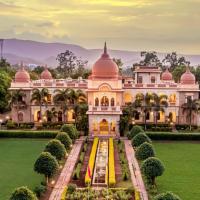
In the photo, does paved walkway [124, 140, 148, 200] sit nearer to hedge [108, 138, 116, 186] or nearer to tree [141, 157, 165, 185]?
tree [141, 157, 165, 185]

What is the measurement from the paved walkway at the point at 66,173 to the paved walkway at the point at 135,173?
436cm

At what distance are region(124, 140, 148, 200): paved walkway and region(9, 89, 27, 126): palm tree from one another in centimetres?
1844

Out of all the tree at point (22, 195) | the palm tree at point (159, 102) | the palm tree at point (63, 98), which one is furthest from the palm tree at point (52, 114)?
the tree at point (22, 195)

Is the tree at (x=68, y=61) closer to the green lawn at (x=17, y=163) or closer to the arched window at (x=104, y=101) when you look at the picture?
the arched window at (x=104, y=101)

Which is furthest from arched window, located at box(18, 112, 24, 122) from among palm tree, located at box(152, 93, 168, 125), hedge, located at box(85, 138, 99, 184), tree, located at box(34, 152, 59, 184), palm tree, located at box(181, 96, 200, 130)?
tree, located at box(34, 152, 59, 184)

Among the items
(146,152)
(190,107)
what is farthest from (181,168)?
(190,107)

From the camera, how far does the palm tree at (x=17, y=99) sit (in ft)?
192

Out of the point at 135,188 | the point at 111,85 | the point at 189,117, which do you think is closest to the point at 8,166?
the point at 135,188

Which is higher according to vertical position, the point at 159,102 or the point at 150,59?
the point at 150,59

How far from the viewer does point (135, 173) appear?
34688 mm

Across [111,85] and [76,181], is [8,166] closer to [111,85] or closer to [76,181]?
[76,181]

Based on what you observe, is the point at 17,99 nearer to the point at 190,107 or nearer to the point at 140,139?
the point at 190,107

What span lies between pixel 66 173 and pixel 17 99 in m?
26.3

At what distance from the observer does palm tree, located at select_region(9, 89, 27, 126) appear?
2302 inches
